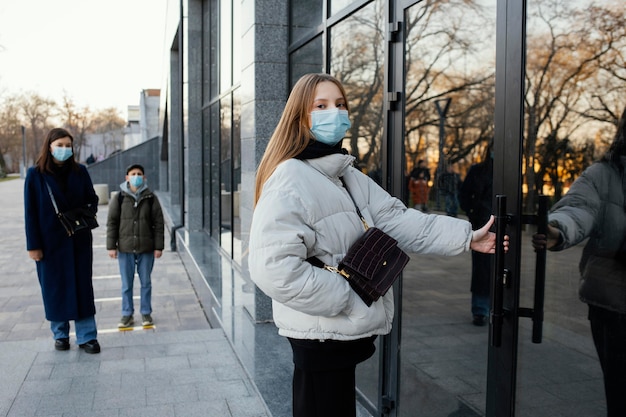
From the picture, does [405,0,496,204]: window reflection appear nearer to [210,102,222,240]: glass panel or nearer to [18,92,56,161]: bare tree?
[210,102,222,240]: glass panel

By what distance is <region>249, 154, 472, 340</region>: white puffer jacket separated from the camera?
2354 millimetres

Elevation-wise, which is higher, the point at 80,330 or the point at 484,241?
the point at 484,241

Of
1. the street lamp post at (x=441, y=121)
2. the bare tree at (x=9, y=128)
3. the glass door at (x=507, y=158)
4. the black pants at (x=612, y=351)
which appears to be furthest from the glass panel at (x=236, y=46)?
the bare tree at (x=9, y=128)

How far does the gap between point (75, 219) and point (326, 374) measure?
13.1 feet

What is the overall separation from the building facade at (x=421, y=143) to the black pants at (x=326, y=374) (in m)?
0.68

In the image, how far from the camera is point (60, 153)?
5.83m

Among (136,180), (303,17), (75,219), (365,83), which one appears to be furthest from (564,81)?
(136,180)

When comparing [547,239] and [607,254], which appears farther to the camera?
[547,239]

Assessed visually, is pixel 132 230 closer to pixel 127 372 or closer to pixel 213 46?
pixel 127 372

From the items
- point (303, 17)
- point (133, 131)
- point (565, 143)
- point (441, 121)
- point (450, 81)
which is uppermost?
point (133, 131)

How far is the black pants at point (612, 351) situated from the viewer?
2285mm

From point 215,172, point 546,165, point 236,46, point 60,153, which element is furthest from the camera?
point 215,172

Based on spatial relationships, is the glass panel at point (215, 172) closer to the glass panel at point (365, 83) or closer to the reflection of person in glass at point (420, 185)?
the glass panel at point (365, 83)

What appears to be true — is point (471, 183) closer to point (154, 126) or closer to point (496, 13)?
point (496, 13)
